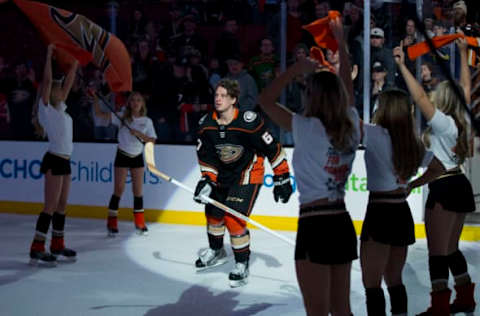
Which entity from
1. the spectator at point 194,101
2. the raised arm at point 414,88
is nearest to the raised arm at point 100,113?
the spectator at point 194,101

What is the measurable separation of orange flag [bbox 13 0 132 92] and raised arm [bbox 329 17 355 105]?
3.56 metres

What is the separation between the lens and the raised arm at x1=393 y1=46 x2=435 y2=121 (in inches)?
169

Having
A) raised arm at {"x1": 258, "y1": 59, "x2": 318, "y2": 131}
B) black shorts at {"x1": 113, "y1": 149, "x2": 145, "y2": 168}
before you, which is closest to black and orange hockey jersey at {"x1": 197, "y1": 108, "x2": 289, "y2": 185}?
black shorts at {"x1": 113, "y1": 149, "x2": 145, "y2": 168}

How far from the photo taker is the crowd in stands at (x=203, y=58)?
30.5 feet

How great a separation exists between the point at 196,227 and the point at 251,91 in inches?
69.6

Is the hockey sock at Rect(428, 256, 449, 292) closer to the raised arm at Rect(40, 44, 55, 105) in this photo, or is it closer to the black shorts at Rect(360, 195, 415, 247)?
the black shorts at Rect(360, 195, 415, 247)

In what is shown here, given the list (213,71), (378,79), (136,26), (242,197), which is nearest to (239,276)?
(242,197)

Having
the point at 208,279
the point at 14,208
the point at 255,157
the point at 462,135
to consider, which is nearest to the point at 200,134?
the point at 255,157

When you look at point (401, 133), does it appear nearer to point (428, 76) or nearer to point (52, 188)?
point (52, 188)

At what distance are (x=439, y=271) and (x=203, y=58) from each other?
624cm

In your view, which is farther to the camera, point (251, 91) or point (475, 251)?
point (251, 91)

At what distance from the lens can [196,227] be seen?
9.73m

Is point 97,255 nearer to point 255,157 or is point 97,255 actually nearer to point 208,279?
point 208,279

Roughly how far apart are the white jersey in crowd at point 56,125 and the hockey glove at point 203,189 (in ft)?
4.04
